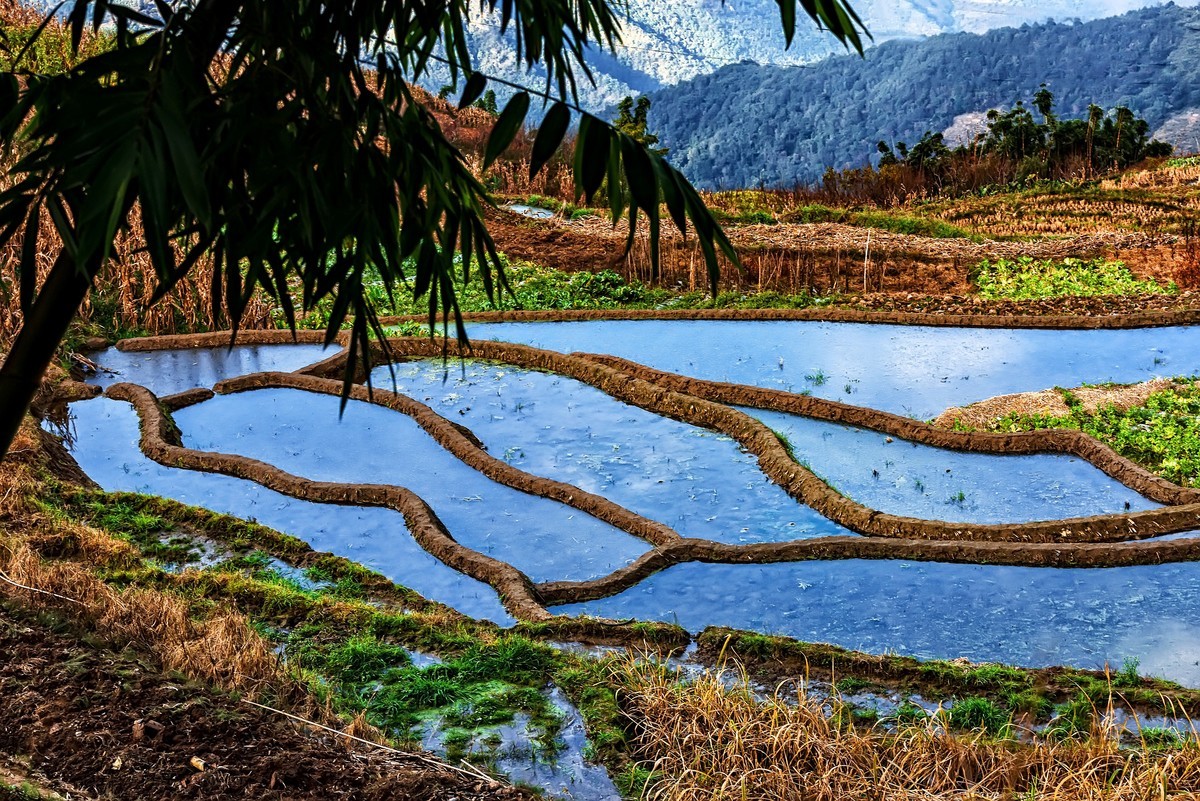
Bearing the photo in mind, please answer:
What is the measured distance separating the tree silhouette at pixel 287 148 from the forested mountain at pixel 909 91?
75.4 metres

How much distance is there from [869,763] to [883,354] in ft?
27.6

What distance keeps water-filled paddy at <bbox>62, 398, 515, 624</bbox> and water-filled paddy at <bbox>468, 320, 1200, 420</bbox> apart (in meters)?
4.34

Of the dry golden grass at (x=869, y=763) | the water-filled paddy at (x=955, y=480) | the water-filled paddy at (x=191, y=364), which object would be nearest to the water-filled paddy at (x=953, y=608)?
the water-filled paddy at (x=955, y=480)

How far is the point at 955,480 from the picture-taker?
888 cm

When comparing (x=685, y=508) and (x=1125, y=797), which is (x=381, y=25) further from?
(x=685, y=508)

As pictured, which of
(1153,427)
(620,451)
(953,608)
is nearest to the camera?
(953,608)

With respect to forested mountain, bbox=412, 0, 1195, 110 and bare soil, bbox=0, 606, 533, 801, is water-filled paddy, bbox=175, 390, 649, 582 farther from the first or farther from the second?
forested mountain, bbox=412, 0, 1195, 110

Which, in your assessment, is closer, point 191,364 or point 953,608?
point 953,608

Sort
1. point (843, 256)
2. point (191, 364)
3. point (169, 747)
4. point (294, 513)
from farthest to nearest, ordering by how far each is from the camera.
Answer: point (843, 256), point (191, 364), point (294, 513), point (169, 747)

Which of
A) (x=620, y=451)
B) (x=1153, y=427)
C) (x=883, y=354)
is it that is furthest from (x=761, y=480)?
(x=883, y=354)

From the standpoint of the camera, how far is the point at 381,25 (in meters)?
2.56

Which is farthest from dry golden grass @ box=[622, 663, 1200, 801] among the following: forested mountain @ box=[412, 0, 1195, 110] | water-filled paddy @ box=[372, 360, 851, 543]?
forested mountain @ box=[412, 0, 1195, 110]

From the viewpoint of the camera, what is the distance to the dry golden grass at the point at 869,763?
4133mm

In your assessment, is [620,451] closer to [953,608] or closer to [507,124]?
[953,608]
